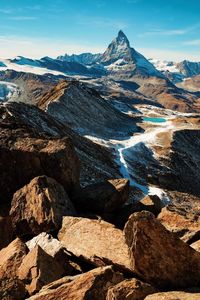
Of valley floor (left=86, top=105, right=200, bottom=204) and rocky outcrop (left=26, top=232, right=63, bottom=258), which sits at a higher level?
rocky outcrop (left=26, top=232, right=63, bottom=258)

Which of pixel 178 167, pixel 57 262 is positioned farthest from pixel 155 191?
pixel 57 262

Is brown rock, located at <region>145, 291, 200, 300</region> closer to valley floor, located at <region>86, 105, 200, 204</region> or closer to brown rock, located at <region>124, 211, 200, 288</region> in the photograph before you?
brown rock, located at <region>124, 211, 200, 288</region>

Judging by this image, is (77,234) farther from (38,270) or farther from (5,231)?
(5,231)

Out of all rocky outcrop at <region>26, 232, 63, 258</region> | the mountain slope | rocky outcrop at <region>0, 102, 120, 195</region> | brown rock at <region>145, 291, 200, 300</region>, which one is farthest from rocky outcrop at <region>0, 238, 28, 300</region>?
the mountain slope

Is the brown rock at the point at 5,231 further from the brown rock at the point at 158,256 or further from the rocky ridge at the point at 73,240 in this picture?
the brown rock at the point at 158,256

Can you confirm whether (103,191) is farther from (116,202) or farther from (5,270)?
(5,270)
